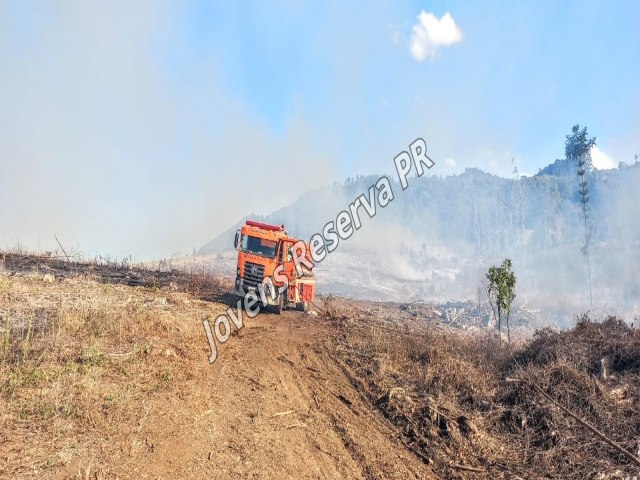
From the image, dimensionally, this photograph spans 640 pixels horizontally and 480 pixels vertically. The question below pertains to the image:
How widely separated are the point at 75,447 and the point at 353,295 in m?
48.2

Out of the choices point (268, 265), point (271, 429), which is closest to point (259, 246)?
point (268, 265)

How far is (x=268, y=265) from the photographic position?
14.7 metres

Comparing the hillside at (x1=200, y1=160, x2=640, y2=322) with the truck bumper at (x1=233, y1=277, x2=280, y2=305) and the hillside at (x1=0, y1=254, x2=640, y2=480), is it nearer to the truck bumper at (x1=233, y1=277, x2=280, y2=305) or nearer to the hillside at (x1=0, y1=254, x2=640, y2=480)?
the truck bumper at (x1=233, y1=277, x2=280, y2=305)

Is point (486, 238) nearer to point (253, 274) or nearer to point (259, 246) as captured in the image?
point (259, 246)

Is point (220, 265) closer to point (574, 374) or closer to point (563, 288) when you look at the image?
point (574, 374)

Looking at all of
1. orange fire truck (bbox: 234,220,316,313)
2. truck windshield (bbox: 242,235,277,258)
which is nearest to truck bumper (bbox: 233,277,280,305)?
orange fire truck (bbox: 234,220,316,313)

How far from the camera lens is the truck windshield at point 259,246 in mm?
14953

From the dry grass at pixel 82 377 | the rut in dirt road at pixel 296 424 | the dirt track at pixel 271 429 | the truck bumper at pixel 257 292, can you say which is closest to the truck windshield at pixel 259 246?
the truck bumper at pixel 257 292

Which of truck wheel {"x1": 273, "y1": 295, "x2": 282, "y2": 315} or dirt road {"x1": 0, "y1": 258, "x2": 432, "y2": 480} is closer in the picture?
dirt road {"x1": 0, "y1": 258, "x2": 432, "y2": 480}

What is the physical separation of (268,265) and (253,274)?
683mm

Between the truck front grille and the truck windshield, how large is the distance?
541 mm

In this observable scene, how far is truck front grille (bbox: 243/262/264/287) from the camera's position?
1461 cm

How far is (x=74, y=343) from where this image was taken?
689 cm

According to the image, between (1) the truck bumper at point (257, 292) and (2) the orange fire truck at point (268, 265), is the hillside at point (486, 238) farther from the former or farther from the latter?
(1) the truck bumper at point (257, 292)
